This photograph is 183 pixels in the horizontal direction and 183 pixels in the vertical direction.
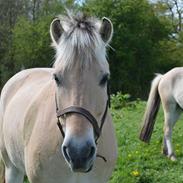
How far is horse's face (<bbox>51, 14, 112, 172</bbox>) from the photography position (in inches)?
88.3

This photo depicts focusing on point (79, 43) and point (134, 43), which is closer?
point (79, 43)

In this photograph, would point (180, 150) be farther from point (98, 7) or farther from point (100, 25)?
point (98, 7)

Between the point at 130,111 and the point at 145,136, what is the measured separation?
5.01 m

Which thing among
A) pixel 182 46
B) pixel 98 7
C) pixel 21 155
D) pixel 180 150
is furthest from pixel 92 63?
pixel 182 46

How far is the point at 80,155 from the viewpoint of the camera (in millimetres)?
2223

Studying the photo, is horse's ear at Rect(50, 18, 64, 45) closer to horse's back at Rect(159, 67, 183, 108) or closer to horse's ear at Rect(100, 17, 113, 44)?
horse's ear at Rect(100, 17, 113, 44)

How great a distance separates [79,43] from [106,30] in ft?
0.79

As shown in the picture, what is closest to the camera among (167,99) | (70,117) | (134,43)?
(70,117)

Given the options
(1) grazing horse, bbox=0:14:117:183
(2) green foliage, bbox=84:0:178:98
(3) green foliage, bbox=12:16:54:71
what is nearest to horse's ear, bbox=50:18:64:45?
(1) grazing horse, bbox=0:14:117:183

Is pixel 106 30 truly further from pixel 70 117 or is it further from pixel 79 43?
pixel 70 117

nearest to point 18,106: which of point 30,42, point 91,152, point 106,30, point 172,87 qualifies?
point 106,30

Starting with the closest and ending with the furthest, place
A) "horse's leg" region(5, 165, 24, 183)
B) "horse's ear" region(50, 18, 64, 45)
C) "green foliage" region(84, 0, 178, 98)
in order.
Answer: "horse's ear" region(50, 18, 64, 45), "horse's leg" region(5, 165, 24, 183), "green foliage" region(84, 0, 178, 98)

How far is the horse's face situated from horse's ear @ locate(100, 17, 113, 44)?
0.04m

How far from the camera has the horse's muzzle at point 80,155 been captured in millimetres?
2209
